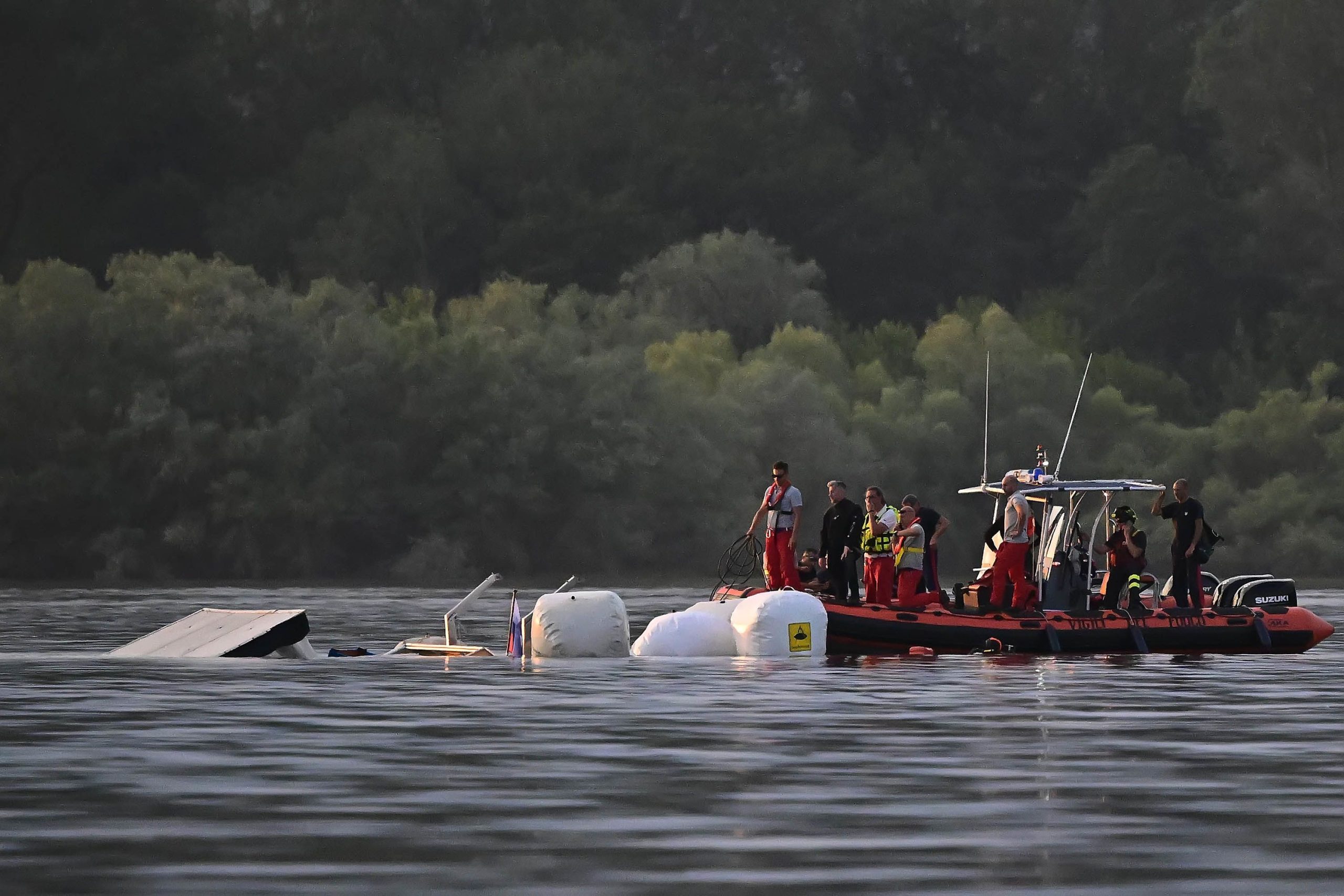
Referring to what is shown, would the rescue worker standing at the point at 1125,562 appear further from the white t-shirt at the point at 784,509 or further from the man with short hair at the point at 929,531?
the white t-shirt at the point at 784,509

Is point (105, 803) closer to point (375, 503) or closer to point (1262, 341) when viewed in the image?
point (375, 503)

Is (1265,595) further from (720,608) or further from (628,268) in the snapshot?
(628,268)

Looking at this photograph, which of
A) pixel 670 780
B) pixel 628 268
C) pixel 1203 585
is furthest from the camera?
pixel 628 268

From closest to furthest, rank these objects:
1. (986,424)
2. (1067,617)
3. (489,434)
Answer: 1. (1067,617)
2. (986,424)
3. (489,434)

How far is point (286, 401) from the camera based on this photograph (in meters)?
68.9

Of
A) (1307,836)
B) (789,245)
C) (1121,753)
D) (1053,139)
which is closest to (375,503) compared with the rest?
(789,245)

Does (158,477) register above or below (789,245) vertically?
below

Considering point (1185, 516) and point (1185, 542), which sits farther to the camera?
point (1185, 542)

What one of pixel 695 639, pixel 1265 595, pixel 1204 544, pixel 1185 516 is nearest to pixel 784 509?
pixel 695 639

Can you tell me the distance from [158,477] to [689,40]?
168ft

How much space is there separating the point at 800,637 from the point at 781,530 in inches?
52.0

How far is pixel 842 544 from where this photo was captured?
2858 centimetres

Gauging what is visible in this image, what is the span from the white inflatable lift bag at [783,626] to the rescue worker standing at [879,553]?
1.06 meters

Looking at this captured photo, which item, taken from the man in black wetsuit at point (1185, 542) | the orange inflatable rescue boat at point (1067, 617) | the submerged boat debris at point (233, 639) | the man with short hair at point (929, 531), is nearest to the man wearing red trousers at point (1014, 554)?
the orange inflatable rescue boat at point (1067, 617)
